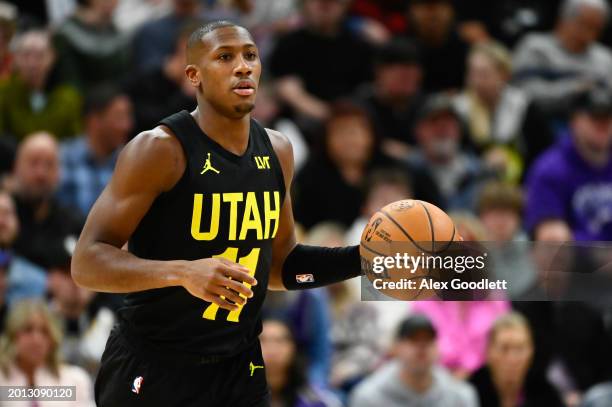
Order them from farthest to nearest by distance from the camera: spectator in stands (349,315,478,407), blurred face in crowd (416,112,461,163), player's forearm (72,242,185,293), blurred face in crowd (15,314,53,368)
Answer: blurred face in crowd (416,112,461,163), spectator in stands (349,315,478,407), blurred face in crowd (15,314,53,368), player's forearm (72,242,185,293)

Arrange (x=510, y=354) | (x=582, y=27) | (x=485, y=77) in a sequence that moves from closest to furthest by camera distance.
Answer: (x=510, y=354)
(x=485, y=77)
(x=582, y=27)

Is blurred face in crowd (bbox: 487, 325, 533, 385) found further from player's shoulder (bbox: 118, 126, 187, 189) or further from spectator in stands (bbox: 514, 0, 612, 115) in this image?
player's shoulder (bbox: 118, 126, 187, 189)

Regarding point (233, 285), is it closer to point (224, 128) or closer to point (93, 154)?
point (224, 128)

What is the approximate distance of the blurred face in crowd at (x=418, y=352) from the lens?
8422 mm

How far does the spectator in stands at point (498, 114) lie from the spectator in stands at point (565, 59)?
0.49m

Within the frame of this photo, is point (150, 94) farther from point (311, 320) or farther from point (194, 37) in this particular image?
point (194, 37)

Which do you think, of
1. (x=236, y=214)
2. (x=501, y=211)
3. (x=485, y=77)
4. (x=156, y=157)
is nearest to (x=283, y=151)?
(x=236, y=214)

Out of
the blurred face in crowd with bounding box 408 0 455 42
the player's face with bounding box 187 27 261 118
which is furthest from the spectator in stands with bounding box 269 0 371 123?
the player's face with bounding box 187 27 261 118

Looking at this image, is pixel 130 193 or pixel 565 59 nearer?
pixel 130 193

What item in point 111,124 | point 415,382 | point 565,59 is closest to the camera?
point 415,382

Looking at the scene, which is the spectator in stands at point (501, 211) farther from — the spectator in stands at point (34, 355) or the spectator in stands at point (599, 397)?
the spectator in stands at point (34, 355)

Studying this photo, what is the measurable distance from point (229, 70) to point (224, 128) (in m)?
0.29

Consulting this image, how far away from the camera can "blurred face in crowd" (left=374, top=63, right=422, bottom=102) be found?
11.4 metres

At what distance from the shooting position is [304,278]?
5566mm
